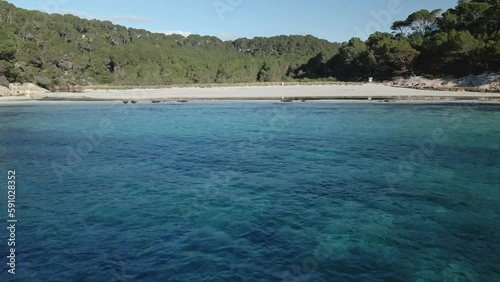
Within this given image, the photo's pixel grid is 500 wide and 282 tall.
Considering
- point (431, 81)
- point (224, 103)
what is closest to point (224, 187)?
point (224, 103)

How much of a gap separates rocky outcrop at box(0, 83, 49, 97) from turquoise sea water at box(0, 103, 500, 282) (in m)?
49.5

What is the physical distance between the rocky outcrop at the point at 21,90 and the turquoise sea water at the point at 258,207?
4952 cm

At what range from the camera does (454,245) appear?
10.4m

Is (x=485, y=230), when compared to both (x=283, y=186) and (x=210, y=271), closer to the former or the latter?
(x=283, y=186)

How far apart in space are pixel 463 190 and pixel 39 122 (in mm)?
41663

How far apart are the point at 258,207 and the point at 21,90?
78.9m

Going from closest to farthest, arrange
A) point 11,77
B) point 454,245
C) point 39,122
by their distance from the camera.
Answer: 1. point 454,245
2. point 39,122
3. point 11,77

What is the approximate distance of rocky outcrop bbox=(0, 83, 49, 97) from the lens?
6901 cm

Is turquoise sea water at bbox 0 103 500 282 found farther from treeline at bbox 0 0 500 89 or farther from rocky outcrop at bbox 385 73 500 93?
treeline at bbox 0 0 500 89
